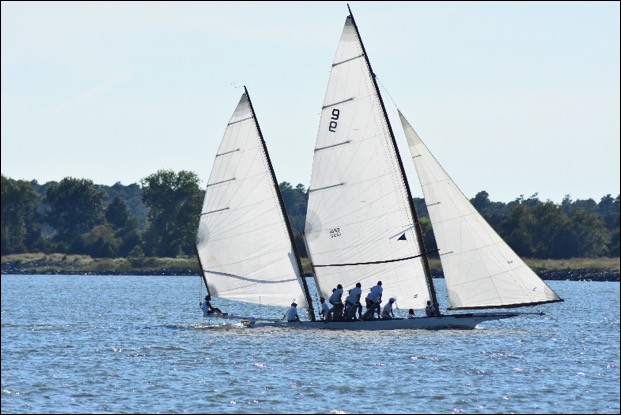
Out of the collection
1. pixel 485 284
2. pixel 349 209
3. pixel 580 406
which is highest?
pixel 349 209

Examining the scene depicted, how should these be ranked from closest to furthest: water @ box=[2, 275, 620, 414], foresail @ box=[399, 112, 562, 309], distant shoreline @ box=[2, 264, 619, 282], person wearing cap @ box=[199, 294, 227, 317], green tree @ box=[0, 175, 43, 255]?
water @ box=[2, 275, 620, 414] < foresail @ box=[399, 112, 562, 309] < person wearing cap @ box=[199, 294, 227, 317] < green tree @ box=[0, 175, 43, 255] < distant shoreline @ box=[2, 264, 619, 282]

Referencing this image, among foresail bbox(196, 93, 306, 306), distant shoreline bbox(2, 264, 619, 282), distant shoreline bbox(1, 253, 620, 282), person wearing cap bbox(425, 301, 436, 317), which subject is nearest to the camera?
person wearing cap bbox(425, 301, 436, 317)

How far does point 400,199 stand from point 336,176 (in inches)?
130

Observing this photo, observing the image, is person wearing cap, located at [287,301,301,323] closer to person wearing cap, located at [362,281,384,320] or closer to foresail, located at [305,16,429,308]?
foresail, located at [305,16,429,308]

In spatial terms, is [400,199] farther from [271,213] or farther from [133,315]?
[133,315]

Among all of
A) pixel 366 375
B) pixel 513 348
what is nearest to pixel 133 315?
pixel 513 348

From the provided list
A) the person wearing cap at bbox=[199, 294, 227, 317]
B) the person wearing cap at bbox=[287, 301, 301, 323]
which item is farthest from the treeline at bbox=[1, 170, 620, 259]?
the person wearing cap at bbox=[287, 301, 301, 323]

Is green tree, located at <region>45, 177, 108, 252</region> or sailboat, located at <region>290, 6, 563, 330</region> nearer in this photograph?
sailboat, located at <region>290, 6, 563, 330</region>

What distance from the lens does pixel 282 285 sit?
203 feet

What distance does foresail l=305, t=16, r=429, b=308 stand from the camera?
195 feet

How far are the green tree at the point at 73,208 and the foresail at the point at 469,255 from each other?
112418 millimetres

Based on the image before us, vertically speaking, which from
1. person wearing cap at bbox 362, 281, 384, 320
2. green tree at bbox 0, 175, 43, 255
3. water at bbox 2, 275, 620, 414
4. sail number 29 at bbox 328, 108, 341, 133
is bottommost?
water at bbox 2, 275, 620, 414

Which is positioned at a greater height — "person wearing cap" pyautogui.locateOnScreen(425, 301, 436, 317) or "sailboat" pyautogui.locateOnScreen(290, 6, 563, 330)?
"sailboat" pyautogui.locateOnScreen(290, 6, 563, 330)

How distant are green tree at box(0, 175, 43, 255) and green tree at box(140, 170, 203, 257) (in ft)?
82.9
